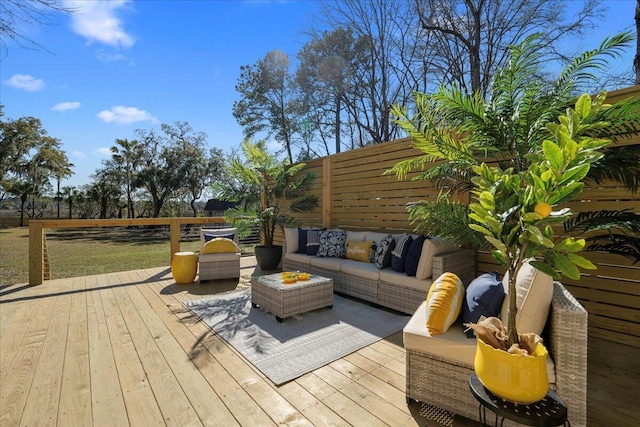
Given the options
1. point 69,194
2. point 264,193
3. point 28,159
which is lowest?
point 264,193

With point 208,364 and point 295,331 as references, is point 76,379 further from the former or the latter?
point 295,331

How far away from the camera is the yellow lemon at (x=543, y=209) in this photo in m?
1.14

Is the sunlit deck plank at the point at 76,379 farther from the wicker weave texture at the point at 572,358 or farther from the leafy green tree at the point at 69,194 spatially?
the leafy green tree at the point at 69,194

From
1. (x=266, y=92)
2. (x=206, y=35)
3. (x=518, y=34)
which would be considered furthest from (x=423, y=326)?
(x=266, y=92)

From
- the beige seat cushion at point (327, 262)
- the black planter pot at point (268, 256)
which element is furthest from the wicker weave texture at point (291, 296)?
the black planter pot at point (268, 256)

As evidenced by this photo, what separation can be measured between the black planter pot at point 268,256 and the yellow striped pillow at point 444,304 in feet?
13.8

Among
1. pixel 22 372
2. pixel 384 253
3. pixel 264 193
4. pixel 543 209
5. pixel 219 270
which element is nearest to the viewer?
pixel 543 209

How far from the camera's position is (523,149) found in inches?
96.3

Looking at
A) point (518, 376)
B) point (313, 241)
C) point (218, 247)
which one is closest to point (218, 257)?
point (218, 247)

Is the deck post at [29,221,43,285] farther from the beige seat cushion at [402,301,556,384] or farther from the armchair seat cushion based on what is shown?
the beige seat cushion at [402,301,556,384]

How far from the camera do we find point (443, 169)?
3.22m

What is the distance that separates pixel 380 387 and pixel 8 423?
2332mm

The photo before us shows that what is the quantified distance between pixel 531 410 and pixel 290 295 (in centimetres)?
239

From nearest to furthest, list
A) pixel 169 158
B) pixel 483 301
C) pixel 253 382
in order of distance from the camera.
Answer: pixel 483 301 < pixel 253 382 < pixel 169 158
